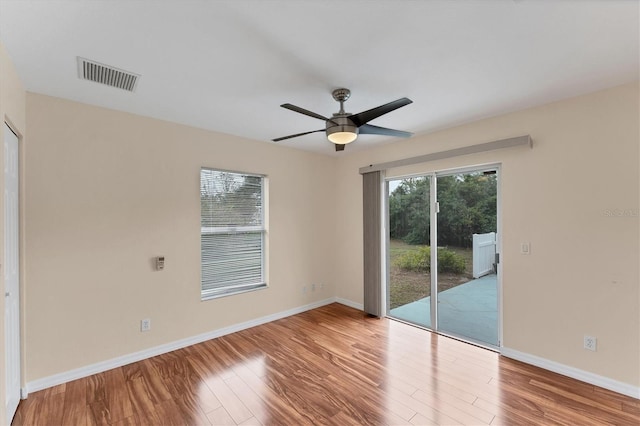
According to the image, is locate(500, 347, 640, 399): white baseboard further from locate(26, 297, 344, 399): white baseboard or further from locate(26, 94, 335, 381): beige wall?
locate(26, 94, 335, 381): beige wall

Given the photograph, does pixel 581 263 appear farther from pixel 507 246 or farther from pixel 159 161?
pixel 159 161

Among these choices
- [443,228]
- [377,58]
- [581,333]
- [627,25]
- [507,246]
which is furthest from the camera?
[443,228]

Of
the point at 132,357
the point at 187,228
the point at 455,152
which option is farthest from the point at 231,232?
the point at 455,152

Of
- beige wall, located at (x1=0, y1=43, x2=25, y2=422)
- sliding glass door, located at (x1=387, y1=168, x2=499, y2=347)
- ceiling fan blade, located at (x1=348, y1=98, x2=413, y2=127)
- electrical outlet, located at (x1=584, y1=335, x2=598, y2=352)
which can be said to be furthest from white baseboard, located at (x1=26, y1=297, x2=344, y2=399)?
electrical outlet, located at (x1=584, y1=335, x2=598, y2=352)

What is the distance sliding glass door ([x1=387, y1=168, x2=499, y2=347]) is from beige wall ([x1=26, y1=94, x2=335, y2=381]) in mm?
2074

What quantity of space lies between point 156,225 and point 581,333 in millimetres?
4323

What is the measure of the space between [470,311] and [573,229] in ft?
4.70

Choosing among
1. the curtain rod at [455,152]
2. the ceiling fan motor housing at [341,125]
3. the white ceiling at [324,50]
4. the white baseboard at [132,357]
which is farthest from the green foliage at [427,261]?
the ceiling fan motor housing at [341,125]

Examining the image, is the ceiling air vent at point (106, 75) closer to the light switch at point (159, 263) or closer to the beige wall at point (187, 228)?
the beige wall at point (187, 228)

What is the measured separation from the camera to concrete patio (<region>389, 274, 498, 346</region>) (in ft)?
10.6

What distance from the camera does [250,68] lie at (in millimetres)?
2078

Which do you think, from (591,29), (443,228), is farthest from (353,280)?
(591,29)

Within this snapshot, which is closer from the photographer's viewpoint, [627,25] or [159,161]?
[627,25]

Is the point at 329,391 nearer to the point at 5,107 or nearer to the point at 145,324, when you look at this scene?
the point at 145,324
